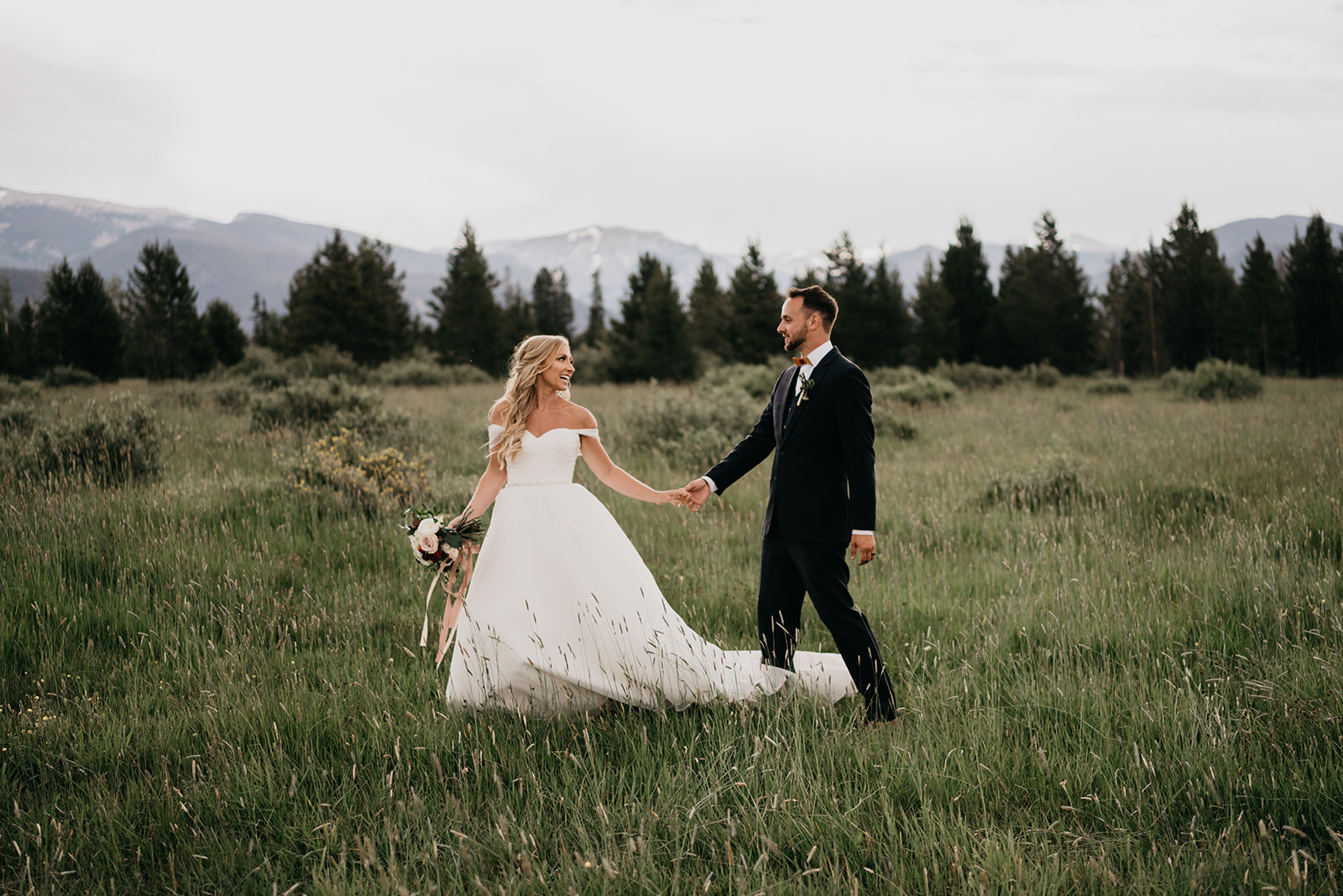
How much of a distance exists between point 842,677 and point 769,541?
940 mm

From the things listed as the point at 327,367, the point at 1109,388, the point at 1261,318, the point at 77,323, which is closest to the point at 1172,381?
the point at 1109,388

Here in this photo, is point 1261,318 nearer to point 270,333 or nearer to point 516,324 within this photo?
point 516,324

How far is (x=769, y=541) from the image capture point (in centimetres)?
418

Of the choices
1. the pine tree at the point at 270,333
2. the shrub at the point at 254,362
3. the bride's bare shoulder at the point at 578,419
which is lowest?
the bride's bare shoulder at the point at 578,419

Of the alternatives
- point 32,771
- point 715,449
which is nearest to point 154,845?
point 32,771

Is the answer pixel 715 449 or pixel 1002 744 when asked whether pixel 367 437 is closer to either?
pixel 715 449

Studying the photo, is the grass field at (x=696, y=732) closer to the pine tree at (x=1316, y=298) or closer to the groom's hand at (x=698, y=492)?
the groom's hand at (x=698, y=492)

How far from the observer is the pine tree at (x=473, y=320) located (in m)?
41.7

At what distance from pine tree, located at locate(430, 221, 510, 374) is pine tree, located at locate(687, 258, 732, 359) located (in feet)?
41.9

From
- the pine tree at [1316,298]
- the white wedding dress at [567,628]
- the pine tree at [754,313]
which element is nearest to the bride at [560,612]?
the white wedding dress at [567,628]

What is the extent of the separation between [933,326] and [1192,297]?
16895mm

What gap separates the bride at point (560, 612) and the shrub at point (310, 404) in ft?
32.5

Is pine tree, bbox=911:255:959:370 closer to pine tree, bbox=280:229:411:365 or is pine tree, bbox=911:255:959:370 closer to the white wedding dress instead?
pine tree, bbox=280:229:411:365

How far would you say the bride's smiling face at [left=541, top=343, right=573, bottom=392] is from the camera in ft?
14.1
